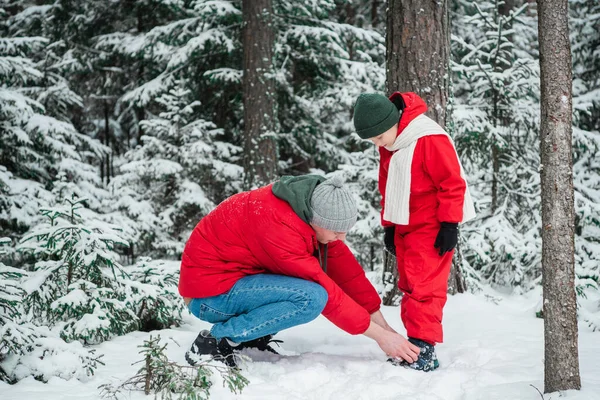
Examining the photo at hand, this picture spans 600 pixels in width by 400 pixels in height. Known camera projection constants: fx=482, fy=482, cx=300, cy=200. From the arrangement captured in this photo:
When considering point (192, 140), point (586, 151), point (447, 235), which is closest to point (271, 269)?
point (447, 235)

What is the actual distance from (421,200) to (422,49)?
1.54 meters

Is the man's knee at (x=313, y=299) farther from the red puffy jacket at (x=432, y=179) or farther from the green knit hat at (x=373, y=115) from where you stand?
the green knit hat at (x=373, y=115)

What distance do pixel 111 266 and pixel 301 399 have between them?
1895 millimetres

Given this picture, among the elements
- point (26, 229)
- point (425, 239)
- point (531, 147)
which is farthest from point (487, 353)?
point (26, 229)

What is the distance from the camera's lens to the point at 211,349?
278 centimetres

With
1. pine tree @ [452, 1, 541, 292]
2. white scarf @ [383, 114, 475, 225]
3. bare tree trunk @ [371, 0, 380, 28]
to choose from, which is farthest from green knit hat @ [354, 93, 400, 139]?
bare tree trunk @ [371, 0, 380, 28]

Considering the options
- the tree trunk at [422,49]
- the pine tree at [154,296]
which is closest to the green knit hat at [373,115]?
the tree trunk at [422,49]

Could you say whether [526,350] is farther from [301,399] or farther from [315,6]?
[315,6]

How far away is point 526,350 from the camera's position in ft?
9.70

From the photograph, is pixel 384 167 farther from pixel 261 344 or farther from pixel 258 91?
pixel 258 91

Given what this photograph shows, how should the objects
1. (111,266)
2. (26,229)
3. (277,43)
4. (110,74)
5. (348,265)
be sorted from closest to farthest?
(348,265) < (111,266) < (26,229) < (277,43) < (110,74)

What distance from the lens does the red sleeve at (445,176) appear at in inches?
109

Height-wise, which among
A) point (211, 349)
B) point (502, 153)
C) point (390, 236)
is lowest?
point (211, 349)

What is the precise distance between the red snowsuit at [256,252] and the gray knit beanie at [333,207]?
0.11m
